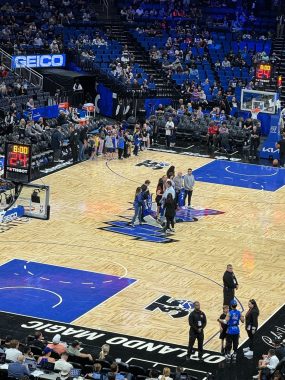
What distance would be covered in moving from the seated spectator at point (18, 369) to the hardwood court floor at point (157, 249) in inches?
198

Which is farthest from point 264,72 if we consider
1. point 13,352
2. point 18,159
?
point 13,352

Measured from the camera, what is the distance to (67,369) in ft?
73.9

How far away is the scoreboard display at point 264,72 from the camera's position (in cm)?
4936

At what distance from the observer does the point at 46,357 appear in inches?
907

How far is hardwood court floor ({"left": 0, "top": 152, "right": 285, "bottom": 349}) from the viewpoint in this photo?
28.4 metres

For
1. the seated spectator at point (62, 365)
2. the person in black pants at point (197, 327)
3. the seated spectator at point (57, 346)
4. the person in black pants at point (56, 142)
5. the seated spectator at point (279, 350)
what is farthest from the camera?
the person in black pants at point (56, 142)

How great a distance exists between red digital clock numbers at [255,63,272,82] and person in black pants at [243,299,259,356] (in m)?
25.2

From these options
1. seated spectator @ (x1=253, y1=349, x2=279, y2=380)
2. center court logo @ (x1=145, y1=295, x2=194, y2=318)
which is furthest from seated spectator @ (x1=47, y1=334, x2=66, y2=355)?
center court logo @ (x1=145, y1=295, x2=194, y2=318)

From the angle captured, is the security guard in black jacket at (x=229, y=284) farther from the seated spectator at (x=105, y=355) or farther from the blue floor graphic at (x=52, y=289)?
the seated spectator at (x=105, y=355)

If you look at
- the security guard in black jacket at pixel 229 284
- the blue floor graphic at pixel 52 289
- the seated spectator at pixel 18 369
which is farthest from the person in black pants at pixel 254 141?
the seated spectator at pixel 18 369

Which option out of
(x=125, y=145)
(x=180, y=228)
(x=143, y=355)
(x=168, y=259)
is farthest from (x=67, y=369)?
(x=125, y=145)

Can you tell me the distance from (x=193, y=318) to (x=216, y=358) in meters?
1.33

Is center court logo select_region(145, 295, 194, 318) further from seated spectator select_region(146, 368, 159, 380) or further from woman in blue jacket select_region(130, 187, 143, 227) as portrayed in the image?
woman in blue jacket select_region(130, 187, 143, 227)

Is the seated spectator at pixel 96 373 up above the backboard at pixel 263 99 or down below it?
below
